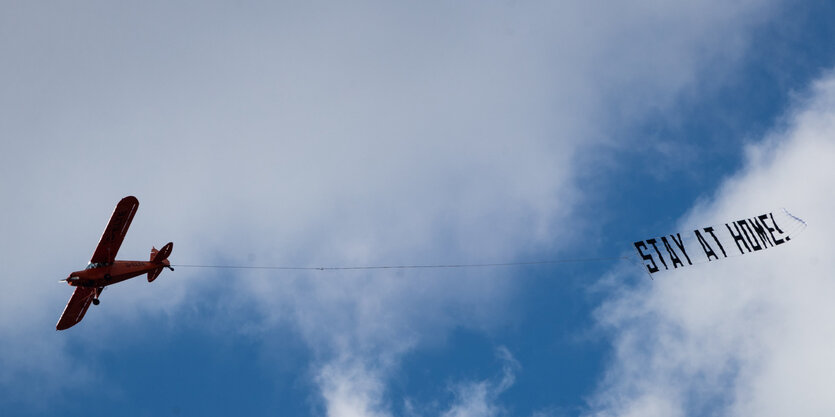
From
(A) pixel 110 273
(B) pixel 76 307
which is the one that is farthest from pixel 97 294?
(B) pixel 76 307

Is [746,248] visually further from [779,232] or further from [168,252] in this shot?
Answer: [168,252]

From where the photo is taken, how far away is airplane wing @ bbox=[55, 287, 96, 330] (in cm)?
7881

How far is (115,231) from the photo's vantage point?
7375 cm

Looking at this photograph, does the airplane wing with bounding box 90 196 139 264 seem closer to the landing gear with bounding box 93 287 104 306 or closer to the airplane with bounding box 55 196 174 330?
the airplane with bounding box 55 196 174 330

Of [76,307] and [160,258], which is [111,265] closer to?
[160,258]

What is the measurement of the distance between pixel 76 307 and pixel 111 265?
9216mm

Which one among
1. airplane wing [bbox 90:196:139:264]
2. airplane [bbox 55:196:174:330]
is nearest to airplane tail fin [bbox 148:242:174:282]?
airplane [bbox 55:196:174:330]

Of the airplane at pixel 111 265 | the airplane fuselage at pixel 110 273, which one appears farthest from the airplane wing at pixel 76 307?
the airplane fuselage at pixel 110 273

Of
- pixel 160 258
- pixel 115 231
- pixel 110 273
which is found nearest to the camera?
pixel 115 231

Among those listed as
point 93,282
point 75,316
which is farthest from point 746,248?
point 75,316

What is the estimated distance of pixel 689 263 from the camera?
7331 cm

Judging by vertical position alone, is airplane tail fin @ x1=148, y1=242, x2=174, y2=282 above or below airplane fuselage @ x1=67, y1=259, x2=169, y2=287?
above

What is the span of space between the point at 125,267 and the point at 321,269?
22.6 meters

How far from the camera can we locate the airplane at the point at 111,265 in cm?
7288
